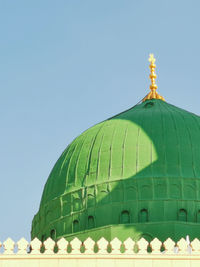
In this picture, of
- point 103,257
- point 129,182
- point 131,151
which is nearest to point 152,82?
point 131,151

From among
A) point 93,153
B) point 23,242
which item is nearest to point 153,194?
point 93,153

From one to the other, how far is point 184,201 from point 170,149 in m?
1.96

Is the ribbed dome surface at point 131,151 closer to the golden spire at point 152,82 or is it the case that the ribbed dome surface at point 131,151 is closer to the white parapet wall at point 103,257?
the golden spire at point 152,82

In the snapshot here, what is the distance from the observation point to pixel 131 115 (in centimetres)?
2839

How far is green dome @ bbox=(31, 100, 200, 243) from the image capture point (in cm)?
2469

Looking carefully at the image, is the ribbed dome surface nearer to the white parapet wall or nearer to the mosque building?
the mosque building

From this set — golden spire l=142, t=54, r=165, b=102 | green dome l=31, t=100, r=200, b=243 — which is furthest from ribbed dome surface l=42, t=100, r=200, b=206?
golden spire l=142, t=54, r=165, b=102

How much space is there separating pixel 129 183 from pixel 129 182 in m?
0.03

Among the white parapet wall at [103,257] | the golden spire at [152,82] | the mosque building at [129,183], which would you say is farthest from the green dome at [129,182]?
the white parapet wall at [103,257]

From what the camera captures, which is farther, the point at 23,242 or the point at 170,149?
the point at 170,149

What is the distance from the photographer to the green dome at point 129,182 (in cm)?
2469

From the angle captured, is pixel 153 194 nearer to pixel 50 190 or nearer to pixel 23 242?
pixel 50 190

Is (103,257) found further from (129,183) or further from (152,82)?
(152,82)

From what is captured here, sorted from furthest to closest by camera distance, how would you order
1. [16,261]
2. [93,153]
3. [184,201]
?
[93,153], [184,201], [16,261]
